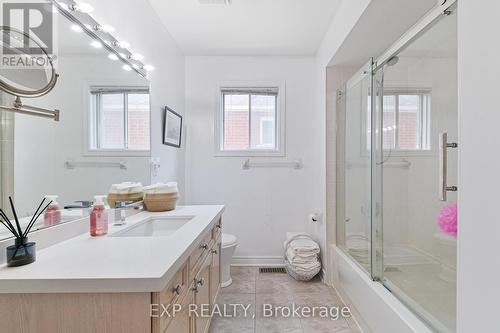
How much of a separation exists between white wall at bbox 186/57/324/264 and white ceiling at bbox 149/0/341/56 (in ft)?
0.60

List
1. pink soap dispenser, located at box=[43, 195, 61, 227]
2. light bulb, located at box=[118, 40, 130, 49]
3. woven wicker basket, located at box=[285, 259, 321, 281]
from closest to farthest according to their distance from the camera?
pink soap dispenser, located at box=[43, 195, 61, 227]
light bulb, located at box=[118, 40, 130, 49]
woven wicker basket, located at box=[285, 259, 321, 281]

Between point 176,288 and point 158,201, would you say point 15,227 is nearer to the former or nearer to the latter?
point 176,288

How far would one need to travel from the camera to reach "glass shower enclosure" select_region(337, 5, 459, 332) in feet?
5.71

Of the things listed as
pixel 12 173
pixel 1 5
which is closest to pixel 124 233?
pixel 12 173

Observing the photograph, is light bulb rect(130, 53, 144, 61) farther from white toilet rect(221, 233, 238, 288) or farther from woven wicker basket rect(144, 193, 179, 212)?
white toilet rect(221, 233, 238, 288)

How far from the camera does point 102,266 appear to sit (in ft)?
2.97

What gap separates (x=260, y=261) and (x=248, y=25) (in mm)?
2456

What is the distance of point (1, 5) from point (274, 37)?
2181mm

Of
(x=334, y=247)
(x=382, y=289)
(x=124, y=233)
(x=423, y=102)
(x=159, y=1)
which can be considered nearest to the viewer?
(x=124, y=233)

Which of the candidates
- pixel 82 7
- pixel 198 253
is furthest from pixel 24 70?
pixel 198 253

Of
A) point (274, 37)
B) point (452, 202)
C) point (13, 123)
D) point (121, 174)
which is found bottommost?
point (452, 202)

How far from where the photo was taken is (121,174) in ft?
5.79

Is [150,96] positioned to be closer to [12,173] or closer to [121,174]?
[121,174]

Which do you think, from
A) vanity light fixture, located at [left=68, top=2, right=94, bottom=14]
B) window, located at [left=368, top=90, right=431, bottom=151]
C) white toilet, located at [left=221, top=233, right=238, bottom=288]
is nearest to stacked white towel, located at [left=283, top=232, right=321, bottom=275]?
white toilet, located at [left=221, top=233, right=238, bottom=288]
